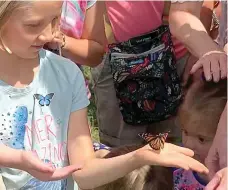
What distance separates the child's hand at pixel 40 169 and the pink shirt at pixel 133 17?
82 centimetres

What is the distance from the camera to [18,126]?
2.05 meters

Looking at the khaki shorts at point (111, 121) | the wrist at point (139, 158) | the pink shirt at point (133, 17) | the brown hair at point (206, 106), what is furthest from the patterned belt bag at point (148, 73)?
the wrist at point (139, 158)

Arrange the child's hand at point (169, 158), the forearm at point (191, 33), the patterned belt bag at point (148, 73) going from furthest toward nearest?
1. the patterned belt bag at point (148, 73)
2. the forearm at point (191, 33)
3. the child's hand at point (169, 158)

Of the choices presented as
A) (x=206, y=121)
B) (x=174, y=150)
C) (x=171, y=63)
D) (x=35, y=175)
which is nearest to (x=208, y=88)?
(x=206, y=121)

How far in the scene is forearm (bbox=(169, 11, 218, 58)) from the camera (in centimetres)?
237

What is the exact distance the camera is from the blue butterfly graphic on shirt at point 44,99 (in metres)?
2.08

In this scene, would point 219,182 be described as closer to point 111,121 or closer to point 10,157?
point 10,157

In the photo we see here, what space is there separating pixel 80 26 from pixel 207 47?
0.61 metres

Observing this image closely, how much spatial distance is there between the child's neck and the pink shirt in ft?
1.97

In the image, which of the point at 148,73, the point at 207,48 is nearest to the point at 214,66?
the point at 207,48

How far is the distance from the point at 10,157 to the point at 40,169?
11 centimetres

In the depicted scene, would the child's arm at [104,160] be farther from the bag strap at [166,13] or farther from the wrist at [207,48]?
the bag strap at [166,13]

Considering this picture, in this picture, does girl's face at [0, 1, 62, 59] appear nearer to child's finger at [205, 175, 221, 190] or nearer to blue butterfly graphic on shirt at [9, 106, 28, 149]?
blue butterfly graphic on shirt at [9, 106, 28, 149]

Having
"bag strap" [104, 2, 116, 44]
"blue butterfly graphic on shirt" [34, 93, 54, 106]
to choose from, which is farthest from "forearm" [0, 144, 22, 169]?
"bag strap" [104, 2, 116, 44]
